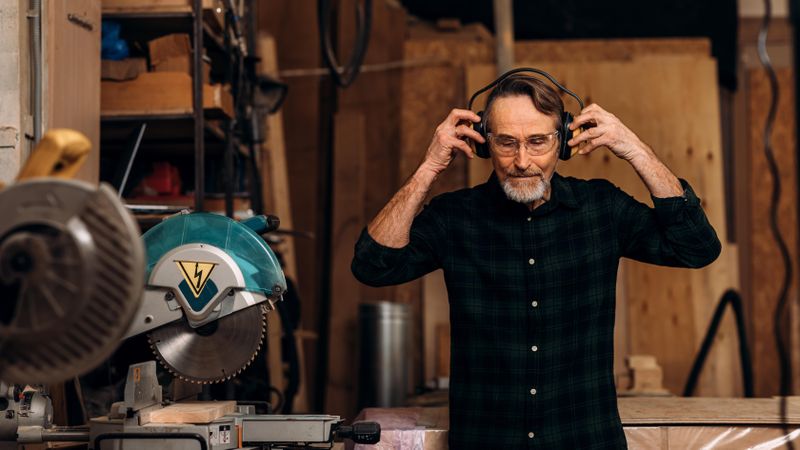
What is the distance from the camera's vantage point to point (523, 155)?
2516 mm

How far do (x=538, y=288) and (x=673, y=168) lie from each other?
3.22m

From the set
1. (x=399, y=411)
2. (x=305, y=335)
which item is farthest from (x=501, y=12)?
(x=399, y=411)

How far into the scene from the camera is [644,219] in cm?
263

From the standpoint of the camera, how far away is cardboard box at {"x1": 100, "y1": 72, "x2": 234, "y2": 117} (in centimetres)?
380

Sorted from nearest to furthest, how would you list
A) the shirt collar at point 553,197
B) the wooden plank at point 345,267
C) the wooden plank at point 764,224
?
1. the shirt collar at point 553,197
2. the wooden plank at point 345,267
3. the wooden plank at point 764,224

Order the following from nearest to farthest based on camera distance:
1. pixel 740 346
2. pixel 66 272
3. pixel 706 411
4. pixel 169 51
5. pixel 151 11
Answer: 1. pixel 66 272
2. pixel 706 411
3. pixel 151 11
4. pixel 169 51
5. pixel 740 346

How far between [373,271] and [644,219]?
2.18 feet

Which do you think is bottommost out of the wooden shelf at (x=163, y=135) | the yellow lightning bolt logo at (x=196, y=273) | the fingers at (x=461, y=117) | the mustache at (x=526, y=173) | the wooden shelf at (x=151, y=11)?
the yellow lightning bolt logo at (x=196, y=273)

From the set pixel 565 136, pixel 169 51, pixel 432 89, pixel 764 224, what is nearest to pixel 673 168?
pixel 764 224

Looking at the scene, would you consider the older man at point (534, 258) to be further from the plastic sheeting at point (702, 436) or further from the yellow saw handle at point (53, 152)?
the yellow saw handle at point (53, 152)

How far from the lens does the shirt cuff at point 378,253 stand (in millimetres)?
2600

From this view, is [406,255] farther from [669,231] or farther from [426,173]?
[669,231]

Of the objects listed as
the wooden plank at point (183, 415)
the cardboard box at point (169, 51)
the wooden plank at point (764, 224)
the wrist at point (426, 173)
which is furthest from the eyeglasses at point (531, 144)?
the wooden plank at point (764, 224)

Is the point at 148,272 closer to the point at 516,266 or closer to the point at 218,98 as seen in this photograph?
the point at 516,266
